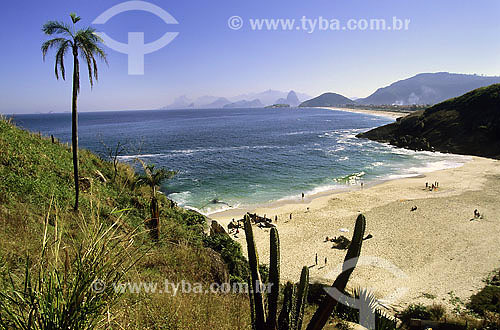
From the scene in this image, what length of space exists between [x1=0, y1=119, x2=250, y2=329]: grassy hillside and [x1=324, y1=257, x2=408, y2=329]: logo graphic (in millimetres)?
2409

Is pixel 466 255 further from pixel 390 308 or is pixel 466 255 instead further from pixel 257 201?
pixel 257 201

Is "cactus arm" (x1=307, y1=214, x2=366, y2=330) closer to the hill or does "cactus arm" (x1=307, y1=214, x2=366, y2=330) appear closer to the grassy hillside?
the grassy hillside

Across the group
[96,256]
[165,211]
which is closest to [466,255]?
[165,211]

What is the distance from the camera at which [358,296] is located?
10.2 m

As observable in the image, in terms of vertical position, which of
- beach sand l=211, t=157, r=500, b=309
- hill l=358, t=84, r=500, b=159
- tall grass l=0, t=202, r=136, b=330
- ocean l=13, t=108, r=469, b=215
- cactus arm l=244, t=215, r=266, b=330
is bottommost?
beach sand l=211, t=157, r=500, b=309

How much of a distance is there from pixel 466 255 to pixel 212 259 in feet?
57.2

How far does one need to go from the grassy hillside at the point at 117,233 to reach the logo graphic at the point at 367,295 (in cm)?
241

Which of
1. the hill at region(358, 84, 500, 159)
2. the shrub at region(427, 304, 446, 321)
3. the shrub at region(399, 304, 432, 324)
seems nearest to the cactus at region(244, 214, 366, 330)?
the shrub at region(399, 304, 432, 324)

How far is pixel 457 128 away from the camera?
2269 inches

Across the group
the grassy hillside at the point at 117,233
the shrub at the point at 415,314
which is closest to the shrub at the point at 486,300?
the shrub at the point at 415,314

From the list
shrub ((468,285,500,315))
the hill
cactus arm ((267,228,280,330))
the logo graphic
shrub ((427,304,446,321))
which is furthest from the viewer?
the hill

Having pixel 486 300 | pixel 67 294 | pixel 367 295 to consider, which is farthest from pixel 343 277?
pixel 486 300

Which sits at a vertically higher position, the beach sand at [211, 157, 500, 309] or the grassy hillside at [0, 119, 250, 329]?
the grassy hillside at [0, 119, 250, 329]

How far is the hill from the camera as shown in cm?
5100
